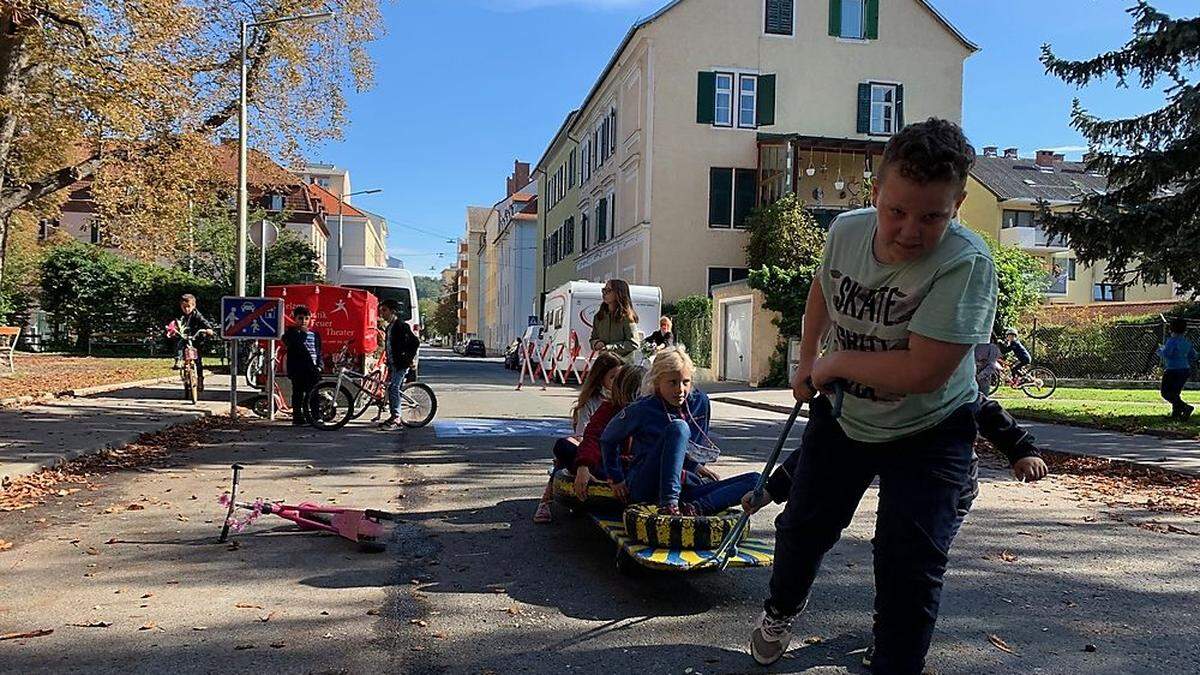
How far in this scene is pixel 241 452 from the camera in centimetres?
991

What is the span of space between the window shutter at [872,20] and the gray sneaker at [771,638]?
1377 inches

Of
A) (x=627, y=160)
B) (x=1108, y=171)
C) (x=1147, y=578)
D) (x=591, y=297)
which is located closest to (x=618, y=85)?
(x=627, y=160)

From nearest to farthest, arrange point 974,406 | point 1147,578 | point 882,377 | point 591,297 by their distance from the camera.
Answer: point 882,377 < point 974,406 < point 1147,578 < point 591,297

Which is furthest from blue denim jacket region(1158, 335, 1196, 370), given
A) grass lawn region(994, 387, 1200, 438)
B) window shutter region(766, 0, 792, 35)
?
window shutter region(766, 0, 792, 35)

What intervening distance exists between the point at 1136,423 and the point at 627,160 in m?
25.9

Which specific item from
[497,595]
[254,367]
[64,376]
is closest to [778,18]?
[254,367]

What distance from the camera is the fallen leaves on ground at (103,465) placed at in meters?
6.92

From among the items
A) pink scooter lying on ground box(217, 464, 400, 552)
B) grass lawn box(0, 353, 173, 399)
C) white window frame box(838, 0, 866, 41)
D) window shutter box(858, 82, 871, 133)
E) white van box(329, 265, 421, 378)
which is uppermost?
white window frame box(838, 0, 866, 41)

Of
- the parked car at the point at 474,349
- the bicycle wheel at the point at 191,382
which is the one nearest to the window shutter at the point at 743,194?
the bicycle wheel at the point at 191,382

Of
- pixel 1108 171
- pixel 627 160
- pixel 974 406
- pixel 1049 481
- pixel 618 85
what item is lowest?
pixel 1049 481

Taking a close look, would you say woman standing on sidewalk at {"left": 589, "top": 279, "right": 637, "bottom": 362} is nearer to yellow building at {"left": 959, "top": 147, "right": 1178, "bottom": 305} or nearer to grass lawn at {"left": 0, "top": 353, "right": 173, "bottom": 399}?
grass lawn at {"left": 0, "top": 353, "right": 173, "bottom": 399}

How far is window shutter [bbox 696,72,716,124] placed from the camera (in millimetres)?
34406

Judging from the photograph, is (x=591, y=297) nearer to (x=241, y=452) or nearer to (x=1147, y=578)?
(x=241, y=452)

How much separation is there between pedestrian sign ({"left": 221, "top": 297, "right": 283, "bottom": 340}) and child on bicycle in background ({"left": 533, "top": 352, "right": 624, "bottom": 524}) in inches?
296
